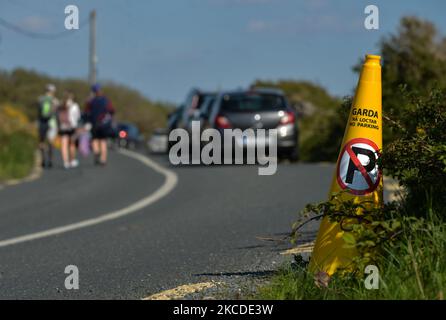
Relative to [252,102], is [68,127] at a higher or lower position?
lower

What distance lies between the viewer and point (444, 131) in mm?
5727

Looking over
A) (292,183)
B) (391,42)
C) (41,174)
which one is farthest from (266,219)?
(391,42)

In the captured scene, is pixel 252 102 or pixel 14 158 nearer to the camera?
pixel 252 102

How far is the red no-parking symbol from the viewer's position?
5465 mm

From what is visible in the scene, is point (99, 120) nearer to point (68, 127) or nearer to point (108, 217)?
point (68, 127)

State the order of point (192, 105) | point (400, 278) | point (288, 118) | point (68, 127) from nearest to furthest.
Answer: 1. point (400, 278)
2. point (288, 118)
3. point (68, 127)
4. point (192, 105)

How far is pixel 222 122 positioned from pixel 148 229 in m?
10.7

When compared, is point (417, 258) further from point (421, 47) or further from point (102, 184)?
point (421, 47)

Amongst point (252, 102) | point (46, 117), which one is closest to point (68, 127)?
point (46, 117)

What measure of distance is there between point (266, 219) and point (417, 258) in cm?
517

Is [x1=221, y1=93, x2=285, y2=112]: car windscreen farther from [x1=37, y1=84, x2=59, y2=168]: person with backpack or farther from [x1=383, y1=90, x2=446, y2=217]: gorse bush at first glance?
[x1=383, y1=90, x2=446, y2=217]: gorse bush

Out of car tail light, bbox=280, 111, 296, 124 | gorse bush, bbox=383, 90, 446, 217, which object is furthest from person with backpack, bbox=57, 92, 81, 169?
gorse bush, bbox=383, 90, 446, 217

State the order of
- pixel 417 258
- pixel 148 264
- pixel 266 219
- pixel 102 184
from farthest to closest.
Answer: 1. pixel 102 184
2. pixel 266 219
3. pixel 148 264
4. pixel 417 258

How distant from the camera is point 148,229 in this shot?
986 centimetres
